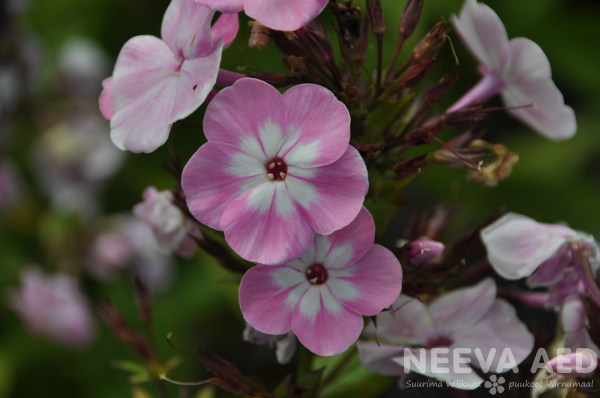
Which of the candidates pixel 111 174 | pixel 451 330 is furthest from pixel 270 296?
pixel 111 174

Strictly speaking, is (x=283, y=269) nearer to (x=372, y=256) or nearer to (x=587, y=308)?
(x=372, y=256)

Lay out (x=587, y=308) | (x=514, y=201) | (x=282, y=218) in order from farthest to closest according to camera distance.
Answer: (x=514, y=201) → (x=587, y=308) → (x=282, y=218)

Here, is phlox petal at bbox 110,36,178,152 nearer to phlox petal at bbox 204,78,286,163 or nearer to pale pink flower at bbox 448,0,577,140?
phlox petal at bbox 204,78,286,163

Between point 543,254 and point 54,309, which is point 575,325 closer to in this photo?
point 543,254

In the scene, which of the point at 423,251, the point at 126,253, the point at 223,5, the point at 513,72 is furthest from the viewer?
the point at 126,253

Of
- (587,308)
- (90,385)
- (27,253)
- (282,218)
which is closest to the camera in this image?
(282,218)

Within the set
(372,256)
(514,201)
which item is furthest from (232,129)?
(514,201)

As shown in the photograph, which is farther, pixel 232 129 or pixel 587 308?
pixel 587 308
